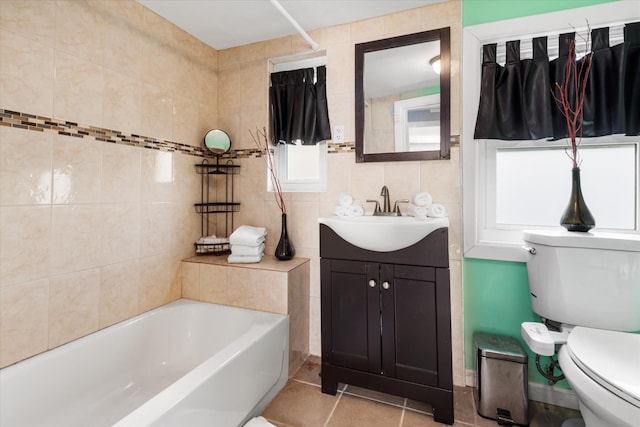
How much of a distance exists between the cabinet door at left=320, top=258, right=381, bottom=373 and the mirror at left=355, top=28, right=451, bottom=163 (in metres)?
0.74

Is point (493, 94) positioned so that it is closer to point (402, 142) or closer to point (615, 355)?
point (402, 142)

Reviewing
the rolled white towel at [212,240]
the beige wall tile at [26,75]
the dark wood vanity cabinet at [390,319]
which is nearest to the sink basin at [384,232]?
the dark wood vanity cabinet at [390,319]

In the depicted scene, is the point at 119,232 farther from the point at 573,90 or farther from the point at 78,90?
the point at 573,90

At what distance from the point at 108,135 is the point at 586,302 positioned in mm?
2466

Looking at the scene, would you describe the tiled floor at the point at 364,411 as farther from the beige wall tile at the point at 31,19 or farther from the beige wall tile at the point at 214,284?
the beige wall tile at the point at 31,19

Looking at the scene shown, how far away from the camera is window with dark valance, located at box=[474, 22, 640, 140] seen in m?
1.41

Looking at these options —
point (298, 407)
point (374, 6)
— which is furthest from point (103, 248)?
point (374, 6)

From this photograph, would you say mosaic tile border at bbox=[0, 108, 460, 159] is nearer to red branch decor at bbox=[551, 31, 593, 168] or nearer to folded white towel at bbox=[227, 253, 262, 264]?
red branch decor at bbox=[551, 31, 593, 168]

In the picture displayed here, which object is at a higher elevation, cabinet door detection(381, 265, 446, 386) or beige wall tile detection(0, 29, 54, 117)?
beige wall tile detection(0, 29, 54, 117)

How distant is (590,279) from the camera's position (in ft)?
4.29

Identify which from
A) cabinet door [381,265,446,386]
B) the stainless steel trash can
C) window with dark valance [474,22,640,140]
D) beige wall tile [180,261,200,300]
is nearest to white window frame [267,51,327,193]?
beige wall tile [180,261,200,300]

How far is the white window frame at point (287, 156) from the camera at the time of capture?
2104 mm

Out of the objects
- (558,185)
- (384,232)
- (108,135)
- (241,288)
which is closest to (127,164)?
(108,135)

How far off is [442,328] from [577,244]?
71cm
